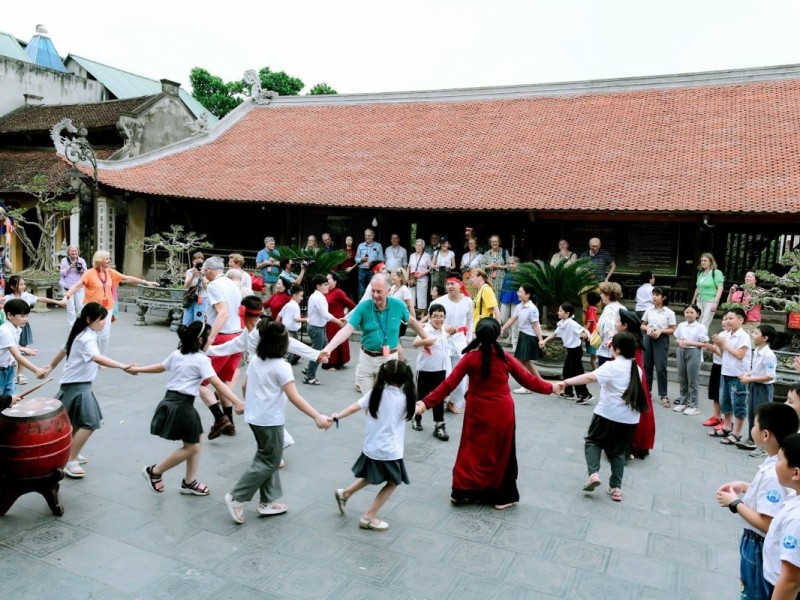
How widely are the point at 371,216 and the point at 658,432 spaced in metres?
11.0

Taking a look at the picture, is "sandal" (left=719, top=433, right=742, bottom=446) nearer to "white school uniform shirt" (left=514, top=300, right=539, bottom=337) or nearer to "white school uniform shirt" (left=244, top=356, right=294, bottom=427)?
"white school uniform shirt" (left=514, top=300, right=539, bottom=337)

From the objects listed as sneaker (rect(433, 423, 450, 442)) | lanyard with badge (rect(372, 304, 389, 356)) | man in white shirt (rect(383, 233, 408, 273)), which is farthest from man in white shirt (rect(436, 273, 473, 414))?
man in white shirt (rect(383, 233, 408, 273))

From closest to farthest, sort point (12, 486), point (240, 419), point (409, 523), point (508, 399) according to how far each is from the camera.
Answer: point (12, 486) → point (409, 523) → point (508, 399) → point (240, 419)

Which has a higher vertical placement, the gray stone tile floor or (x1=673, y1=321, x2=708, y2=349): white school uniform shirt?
(x1=673, y1=321, x2=708, y2=349): white school uniform shirt

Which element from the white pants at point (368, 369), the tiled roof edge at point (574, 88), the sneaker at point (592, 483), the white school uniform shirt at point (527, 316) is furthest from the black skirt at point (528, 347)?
the tiled roof edge at point (574, 88)

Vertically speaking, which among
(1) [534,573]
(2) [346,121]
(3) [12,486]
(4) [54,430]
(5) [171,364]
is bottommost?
(1) [534,573]

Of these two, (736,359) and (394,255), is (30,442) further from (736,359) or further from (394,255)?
(394,255)

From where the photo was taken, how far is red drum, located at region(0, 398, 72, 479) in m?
4.25

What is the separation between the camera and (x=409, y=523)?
470cm

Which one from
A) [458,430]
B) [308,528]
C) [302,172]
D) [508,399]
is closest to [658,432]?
[458,430]

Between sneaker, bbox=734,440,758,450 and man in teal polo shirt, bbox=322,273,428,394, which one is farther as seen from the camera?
sneaker, bbox=734,440,758,450

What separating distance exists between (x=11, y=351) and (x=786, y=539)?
5777 millimetres

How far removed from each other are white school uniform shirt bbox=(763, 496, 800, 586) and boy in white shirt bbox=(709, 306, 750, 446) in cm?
463

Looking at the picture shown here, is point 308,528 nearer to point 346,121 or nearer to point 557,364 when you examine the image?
point 557,364
